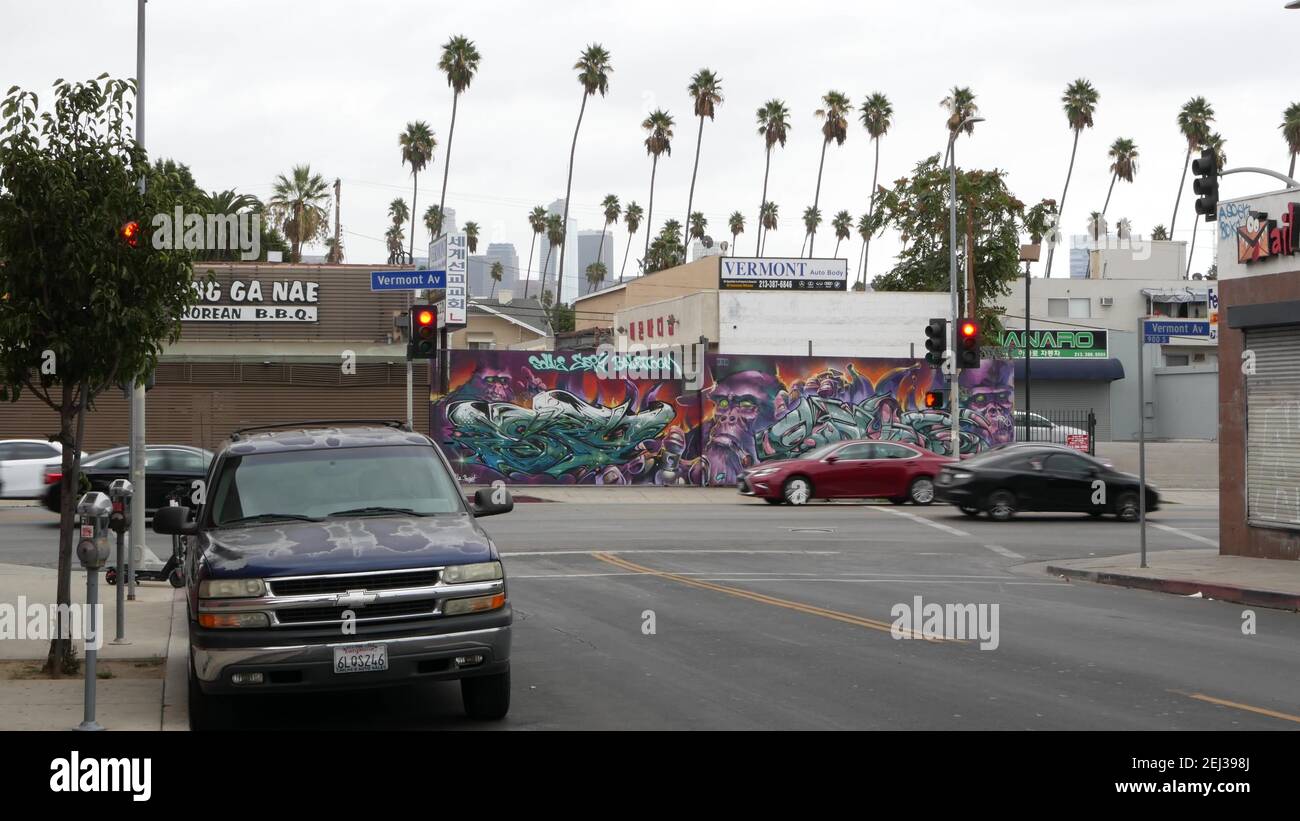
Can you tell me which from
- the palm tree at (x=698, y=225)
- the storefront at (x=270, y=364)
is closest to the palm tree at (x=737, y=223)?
the palm tree at (x=698, y=225)

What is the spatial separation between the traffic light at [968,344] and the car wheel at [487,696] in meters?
26.7

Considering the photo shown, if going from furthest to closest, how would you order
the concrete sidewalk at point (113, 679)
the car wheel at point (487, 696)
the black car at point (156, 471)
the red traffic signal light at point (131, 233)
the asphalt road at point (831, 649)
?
1. the black car at point (156, 471)
2. the red traffic signal light at point (131, 233)
3. the asphalt road at point (831, 649)
4. the concrete sidewalk at point (113, 679)
5. the car wheel at point (487, 696)

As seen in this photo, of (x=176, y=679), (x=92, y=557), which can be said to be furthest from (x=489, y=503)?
(x=176, y=679)

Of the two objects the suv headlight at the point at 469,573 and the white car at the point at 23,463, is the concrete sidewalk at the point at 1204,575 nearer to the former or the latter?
the suv headlight at the point at 469,573

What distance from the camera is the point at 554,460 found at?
3881 centimetres

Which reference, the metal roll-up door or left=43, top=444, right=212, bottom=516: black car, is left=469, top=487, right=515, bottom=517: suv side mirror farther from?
left=43, top=444, right=212, bottom=516: black car

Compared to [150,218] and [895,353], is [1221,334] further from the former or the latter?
[895,353]

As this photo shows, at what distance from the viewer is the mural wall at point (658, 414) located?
38.4 meters

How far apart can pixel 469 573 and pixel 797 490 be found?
23.1 meters

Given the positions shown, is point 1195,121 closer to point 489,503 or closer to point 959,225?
point 959,225

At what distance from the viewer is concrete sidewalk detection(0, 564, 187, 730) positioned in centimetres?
895

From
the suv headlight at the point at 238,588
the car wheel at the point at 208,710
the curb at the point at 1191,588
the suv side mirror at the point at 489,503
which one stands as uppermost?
the suv side mirror at the point at 489,503

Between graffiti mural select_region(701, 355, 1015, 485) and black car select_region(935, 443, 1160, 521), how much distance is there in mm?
11915

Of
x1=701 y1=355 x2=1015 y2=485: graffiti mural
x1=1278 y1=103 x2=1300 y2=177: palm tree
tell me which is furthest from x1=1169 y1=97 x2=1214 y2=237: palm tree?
x1=701 y1=355 x2=1015 y2=485: graffiti mural
